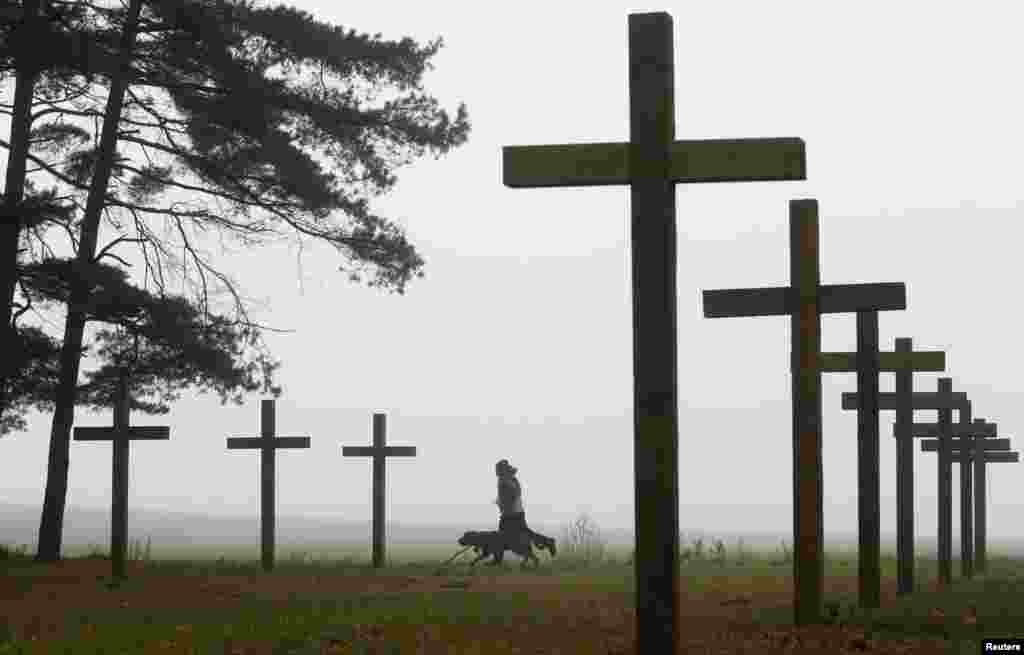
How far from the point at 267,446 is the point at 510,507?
474 cm

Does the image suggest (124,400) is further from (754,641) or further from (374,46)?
(754,641)

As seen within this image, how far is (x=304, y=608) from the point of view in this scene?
570 inches

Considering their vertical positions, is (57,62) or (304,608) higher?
(57,62)

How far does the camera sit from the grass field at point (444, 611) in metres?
10.5

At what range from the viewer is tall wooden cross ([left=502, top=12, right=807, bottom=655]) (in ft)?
28.5

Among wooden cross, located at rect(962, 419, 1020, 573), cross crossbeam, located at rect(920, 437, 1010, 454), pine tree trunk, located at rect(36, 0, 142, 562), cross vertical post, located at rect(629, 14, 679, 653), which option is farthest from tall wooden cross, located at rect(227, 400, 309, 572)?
cross vertical post, located at rect(629, 14, 679, 653)

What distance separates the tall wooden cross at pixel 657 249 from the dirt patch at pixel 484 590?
52.2 inches

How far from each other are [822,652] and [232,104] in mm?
16313

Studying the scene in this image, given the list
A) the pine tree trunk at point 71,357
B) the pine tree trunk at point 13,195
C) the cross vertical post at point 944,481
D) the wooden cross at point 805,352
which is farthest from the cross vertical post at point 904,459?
the pine tree trunk at point 71,357

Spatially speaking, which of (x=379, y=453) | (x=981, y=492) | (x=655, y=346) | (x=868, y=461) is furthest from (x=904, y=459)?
(x=379, y=453)

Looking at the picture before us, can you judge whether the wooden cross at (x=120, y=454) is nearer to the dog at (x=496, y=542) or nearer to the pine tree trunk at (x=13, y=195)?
the pine tree trunk at (x=13, y=195)

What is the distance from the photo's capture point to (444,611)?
13773mm

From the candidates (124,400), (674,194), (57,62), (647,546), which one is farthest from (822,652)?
(57,62)

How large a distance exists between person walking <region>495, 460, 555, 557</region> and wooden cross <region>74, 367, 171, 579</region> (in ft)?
23.1
